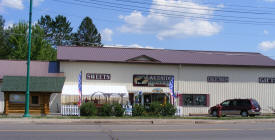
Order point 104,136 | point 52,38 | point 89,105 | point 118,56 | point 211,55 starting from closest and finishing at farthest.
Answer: point 104,136, point 89,105, point 118,56, point 211,55, point 52,38

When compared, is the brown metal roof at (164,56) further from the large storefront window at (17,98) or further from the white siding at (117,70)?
the large storefront window at (17,98)

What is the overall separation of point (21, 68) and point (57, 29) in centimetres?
4303

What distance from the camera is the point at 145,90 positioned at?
33344 mm

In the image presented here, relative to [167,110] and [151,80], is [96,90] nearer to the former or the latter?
[151,80]

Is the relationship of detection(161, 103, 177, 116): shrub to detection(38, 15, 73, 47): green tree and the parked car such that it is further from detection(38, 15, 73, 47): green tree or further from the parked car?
detection(38, 15, 73, 47): green tree

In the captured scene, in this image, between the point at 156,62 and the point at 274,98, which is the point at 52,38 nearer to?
the point at 156,62

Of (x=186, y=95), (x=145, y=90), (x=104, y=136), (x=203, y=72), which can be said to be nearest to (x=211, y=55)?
(x=203, y=72)

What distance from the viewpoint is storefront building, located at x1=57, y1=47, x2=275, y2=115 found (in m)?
32.1

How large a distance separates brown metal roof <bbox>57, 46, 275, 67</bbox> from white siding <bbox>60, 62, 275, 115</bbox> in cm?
53

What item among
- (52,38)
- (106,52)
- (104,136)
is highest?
(52,38)

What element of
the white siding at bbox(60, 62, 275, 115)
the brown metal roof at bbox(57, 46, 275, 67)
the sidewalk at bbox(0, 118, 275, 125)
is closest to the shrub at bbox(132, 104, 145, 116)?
the sidewalk at bbox(0, 118, 275, 125)

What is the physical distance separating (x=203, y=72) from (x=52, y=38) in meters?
45.1

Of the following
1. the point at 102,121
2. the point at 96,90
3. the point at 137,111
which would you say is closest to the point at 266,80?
the point at 137,111

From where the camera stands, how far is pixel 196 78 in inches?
1352
